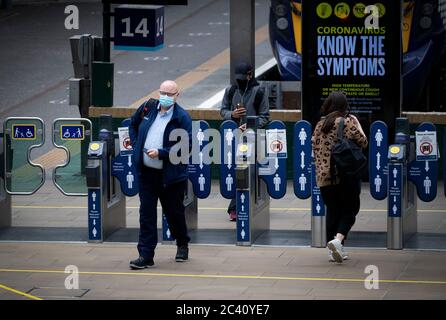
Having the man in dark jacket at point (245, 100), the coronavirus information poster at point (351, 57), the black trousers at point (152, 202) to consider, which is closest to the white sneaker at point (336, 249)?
the black trousers at point (152, 202)

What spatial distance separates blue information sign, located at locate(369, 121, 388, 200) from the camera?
42.4ft

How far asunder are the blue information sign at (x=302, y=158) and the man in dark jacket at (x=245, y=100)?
1.03 m

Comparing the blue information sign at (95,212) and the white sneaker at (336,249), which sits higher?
the blue information sign at (95,212)

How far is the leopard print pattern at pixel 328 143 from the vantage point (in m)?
11.9

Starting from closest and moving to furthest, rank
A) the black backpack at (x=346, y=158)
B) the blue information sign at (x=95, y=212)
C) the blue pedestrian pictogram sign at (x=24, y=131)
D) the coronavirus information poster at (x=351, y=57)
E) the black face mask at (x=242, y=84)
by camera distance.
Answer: the black backpack at (x=346, y=158), the blue information sign at (x=95, y=212), the blue pedestrian pictogram sign at (x=24, y=131), the black face mask at (x=242, y=84), the coronavirus information poster at (x=351, y=57)

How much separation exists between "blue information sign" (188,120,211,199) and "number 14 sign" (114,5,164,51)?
12.8ft

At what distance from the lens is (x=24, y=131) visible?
44.9 feet

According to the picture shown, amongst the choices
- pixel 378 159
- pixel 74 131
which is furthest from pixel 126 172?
pixel 378 159

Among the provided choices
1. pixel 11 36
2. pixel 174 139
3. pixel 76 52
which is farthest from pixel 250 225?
pixel 11 36

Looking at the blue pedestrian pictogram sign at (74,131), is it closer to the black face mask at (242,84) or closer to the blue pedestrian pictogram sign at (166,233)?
the blue pedestrian pictogram sign at (166,233)

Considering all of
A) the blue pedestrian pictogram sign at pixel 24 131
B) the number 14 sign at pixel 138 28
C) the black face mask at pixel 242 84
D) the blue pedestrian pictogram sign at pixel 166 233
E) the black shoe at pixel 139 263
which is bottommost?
the black shoe at pixel 139 263

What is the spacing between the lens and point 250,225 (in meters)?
12.8

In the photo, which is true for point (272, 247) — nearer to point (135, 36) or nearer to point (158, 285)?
point (158, 285)

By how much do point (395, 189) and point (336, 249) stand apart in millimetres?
1063
